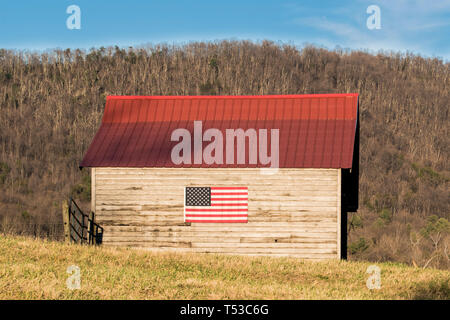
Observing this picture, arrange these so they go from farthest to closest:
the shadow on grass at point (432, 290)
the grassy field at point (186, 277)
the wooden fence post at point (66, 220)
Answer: the wooden fence post at point (66, 220)
the shadow on grass at point (432, 290)
the grassy field at point (186, 277)

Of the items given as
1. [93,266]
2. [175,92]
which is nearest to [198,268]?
→ [93,266]

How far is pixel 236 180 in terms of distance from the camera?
23.7 m

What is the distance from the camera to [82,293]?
13.8 m

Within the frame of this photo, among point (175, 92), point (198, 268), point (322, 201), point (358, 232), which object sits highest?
point (175, 92)

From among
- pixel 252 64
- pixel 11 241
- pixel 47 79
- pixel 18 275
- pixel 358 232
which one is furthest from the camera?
pixel 252 64

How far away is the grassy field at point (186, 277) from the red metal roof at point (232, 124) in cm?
417

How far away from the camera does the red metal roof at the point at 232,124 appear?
23703mm

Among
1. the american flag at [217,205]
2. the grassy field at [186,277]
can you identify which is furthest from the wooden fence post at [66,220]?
the american flag at [217,205]

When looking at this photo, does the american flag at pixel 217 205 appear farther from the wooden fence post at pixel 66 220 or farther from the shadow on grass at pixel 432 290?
the shadow on grass at pixel 432 290

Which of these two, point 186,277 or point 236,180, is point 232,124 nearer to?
point 236,180

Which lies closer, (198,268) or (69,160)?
(198,268)

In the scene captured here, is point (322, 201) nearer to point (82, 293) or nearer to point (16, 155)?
point (82, 293)

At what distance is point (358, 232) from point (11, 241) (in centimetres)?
4859

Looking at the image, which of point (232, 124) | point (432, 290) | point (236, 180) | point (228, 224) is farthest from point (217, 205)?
point (432, 290)
